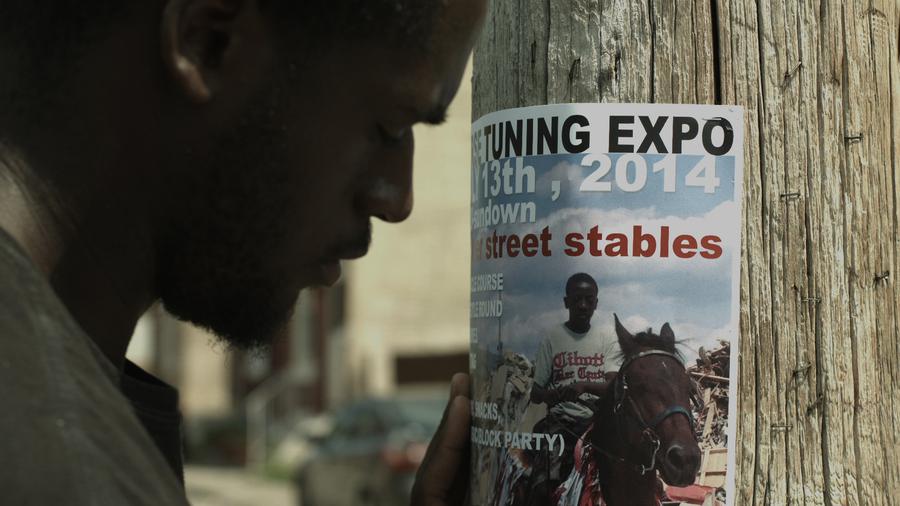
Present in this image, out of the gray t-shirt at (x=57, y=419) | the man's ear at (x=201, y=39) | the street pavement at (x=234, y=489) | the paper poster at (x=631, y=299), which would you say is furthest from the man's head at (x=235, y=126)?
the street pavement at (x=234, y=489)

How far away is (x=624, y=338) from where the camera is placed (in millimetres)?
2246

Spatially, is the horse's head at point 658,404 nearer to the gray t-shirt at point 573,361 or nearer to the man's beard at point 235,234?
the gray t-shirt at point 573,361

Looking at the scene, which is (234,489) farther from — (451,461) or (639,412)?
(639,412)

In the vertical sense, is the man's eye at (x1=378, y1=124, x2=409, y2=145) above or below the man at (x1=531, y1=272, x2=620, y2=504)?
above

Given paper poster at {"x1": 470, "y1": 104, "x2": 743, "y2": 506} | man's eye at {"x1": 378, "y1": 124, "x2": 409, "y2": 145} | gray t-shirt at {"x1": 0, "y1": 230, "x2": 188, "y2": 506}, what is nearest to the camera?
gray t-shirt at {"x1": 0, "y1": 230, "x2": 188, "y2": 506}

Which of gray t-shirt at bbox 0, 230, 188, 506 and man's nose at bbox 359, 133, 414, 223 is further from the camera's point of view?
man's nose at bbox 359, 133, 414, 223

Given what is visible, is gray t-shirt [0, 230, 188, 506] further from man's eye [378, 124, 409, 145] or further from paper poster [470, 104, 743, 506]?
paper poster [470, 104, 743, 506]

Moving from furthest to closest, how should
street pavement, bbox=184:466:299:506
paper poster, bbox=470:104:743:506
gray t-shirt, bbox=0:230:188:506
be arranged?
street pavement, bbox=184:466:299:506
paper poster, bbox=470:104:743:506
gray t-shirt, bbox=0:230:188:506

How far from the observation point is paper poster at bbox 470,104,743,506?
2225 mm

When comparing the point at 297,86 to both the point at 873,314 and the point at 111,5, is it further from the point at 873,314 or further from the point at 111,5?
the point at 873,314

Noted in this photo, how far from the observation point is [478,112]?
2.54m

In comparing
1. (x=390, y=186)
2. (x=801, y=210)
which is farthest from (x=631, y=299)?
(x=390, y=186)

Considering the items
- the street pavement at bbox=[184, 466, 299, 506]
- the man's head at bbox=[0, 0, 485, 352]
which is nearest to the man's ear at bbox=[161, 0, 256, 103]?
the man's head at bbox=[0, 0, 485, 352]

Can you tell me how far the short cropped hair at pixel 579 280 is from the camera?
88.5 inches
